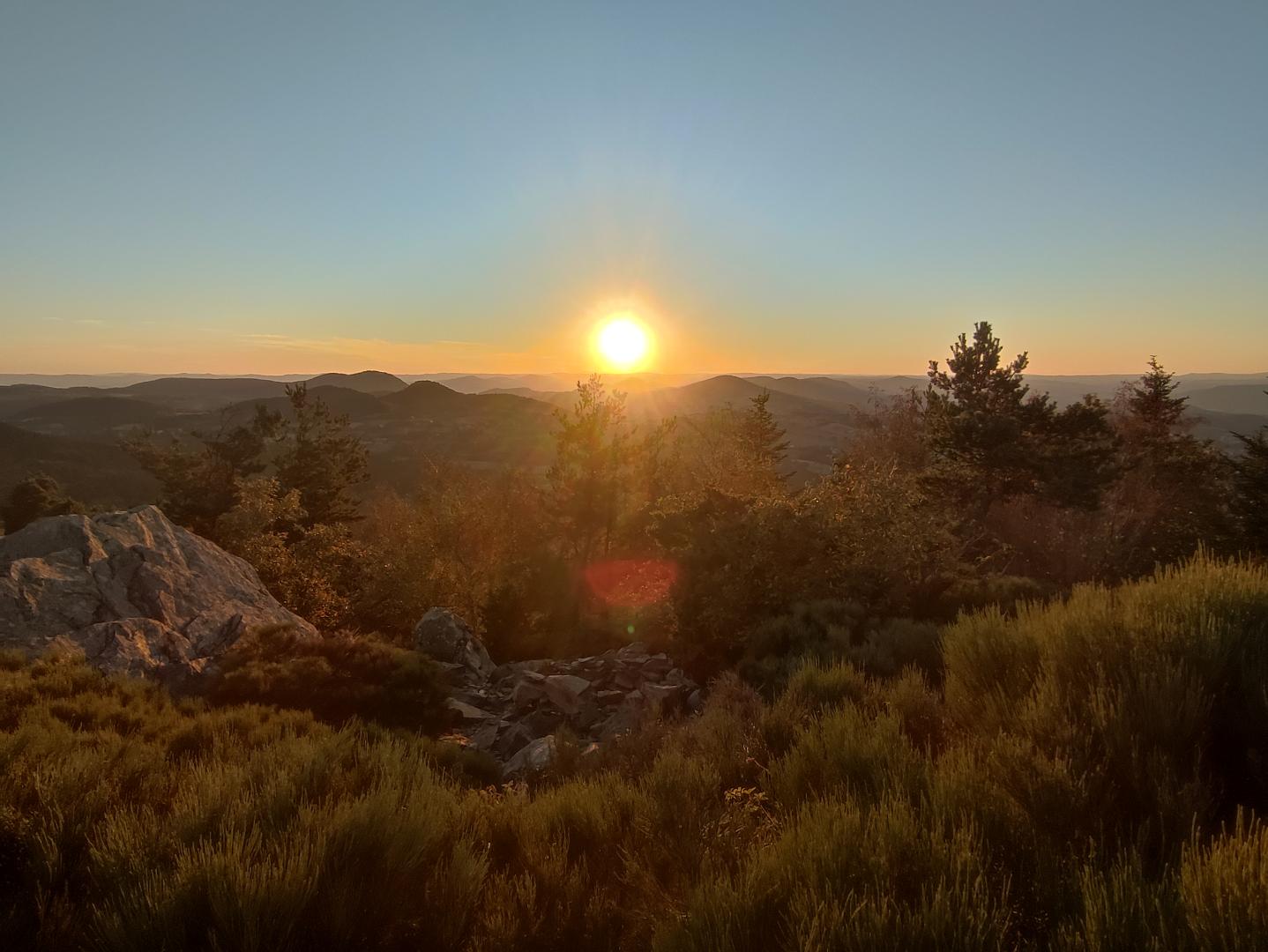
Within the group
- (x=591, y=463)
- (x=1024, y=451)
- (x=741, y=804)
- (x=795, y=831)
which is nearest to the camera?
(x=795, y=831)

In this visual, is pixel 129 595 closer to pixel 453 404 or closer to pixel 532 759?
pixel 532 759

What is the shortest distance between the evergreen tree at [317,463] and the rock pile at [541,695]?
1619 centimetres

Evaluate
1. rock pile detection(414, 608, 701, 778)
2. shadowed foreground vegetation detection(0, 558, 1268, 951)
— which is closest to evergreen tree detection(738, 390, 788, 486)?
rock pile detection(414, 608, 701, 778)

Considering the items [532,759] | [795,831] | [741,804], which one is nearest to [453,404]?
[532,759]

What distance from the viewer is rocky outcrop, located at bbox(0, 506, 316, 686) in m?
10.8

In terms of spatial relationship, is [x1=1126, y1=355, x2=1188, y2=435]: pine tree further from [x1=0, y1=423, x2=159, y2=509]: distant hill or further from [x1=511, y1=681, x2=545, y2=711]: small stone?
[x1=0, y1=423, x2=159, y2=509]: distant hill

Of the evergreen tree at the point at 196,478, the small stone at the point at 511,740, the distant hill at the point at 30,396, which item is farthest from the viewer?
the distant hill at the point at 30,396

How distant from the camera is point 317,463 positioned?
97.8 feet

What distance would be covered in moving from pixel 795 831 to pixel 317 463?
31.5m

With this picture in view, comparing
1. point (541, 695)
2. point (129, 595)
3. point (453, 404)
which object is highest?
point (453, 404)

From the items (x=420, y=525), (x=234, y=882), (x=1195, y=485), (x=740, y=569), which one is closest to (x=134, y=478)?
(x=420, y=525)

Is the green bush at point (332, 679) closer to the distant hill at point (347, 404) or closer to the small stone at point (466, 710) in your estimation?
the small stone at point (466, 710)

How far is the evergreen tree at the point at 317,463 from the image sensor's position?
29.2 m

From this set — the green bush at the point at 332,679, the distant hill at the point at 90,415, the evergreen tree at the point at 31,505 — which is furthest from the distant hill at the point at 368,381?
the green bush at the point at 332,679
